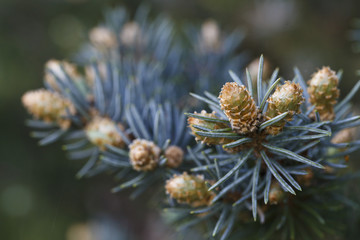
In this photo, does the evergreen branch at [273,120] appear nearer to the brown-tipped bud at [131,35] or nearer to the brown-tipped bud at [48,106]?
the brown-tipped bud at [48,106]

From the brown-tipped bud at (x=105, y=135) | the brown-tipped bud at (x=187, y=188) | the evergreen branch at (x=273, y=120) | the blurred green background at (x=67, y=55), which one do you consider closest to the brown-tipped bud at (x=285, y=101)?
the evergreen branch at (x=273, y=120)

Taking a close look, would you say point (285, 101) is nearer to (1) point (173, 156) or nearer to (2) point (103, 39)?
(1) point (173, 156)

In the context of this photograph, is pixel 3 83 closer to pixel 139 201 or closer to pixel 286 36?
pixel 139 201

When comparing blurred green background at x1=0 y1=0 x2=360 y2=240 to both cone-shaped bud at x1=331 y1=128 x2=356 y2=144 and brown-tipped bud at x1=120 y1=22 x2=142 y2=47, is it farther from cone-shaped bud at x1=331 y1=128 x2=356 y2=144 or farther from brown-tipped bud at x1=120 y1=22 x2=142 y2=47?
cone-shaped bud at x1=331 y1=128 x2=356 y2=144

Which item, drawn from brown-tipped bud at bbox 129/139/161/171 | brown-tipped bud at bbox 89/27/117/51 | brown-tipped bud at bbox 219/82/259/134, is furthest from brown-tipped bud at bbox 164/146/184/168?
brown-tipped bud at bbox 89/27/117/51

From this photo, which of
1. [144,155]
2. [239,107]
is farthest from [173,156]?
[239,107]

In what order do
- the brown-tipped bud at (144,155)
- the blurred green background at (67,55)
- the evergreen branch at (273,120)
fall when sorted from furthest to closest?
the blurred green background at (67,55) → the brown-tipped bud at (144,155) → the evergreen branch at (273,120)
